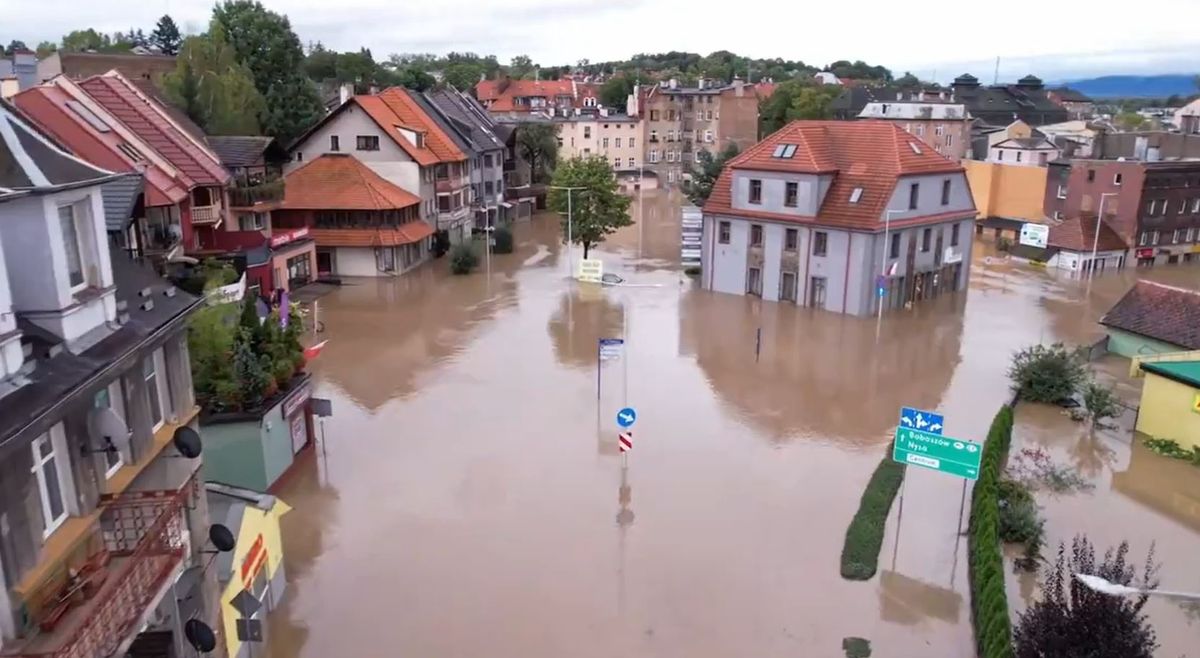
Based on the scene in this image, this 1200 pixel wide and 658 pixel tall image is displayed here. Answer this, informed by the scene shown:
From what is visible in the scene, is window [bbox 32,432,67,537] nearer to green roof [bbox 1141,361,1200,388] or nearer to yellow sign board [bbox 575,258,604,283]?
green roof [bbox 1141,361,1200,388]

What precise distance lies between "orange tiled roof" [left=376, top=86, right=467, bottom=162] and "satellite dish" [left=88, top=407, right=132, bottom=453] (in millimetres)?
40594

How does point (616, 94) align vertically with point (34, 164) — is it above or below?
above

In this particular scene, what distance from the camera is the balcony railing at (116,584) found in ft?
25.1

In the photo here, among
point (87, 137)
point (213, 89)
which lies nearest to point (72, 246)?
point (87, 137)

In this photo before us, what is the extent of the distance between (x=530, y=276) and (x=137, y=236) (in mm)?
21747

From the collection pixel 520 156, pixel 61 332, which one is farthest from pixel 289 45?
pixel 61 332

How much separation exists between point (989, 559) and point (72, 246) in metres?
14.8

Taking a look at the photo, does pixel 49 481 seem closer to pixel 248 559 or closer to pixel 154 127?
pixel 248 559

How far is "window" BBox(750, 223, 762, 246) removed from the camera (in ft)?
126

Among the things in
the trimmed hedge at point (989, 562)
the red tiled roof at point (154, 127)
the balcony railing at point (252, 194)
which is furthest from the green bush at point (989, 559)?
the balcony railing at point (252, 194)

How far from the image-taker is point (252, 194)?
118 ft

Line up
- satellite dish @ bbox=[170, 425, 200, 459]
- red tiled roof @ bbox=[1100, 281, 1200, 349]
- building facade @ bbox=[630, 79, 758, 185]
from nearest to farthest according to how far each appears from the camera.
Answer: satellite dish @ bbox=[170, 425, 200, 459] → red tiled roof @ bbox=[1100, 281, 1200, 349] → building facade @ bbox=[630, 79, 758, 185]

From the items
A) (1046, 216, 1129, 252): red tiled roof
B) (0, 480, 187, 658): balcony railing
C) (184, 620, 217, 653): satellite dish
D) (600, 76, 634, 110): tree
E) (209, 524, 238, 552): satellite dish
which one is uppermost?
(600, 76, 634, 110): tree

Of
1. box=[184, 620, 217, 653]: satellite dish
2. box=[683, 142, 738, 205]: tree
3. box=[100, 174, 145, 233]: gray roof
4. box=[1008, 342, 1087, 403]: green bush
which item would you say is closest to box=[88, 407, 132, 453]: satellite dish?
box=[184, 620, 217, 653]: satellite dish
